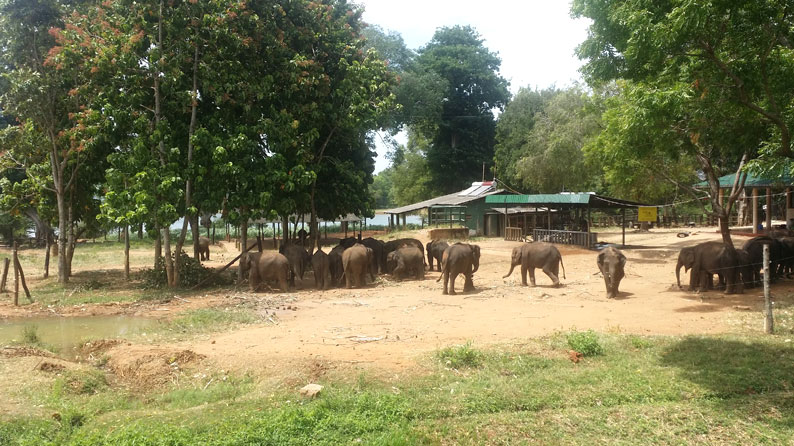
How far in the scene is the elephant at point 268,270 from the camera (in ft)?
57.6

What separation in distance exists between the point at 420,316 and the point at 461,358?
4482mm

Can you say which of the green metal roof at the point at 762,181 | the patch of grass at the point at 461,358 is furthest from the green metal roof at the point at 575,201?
the patch of grass at the point at 461,358

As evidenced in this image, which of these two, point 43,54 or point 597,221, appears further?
point 597,221

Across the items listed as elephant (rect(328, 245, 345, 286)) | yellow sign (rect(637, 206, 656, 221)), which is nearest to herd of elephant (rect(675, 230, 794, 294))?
elephant (rect(328, 245, 345, 286))

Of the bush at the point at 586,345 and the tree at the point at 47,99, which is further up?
the tree at the point at 47,99

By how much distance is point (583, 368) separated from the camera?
833 centimetres

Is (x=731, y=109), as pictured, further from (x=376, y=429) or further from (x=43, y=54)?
(x=43, y=54)

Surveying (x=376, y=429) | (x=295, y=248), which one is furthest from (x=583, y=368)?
(x=295, y=248)

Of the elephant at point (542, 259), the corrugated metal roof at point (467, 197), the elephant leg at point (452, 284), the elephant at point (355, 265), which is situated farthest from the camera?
the corrugated metal roof at point (467, 197)

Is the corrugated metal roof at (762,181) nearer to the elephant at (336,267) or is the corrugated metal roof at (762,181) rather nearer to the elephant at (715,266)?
the elephant at (715,266)

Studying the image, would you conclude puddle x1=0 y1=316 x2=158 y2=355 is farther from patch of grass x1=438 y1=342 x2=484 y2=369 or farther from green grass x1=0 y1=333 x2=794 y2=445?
patch of grass x1=438 y1=342 x2=484 y2=369

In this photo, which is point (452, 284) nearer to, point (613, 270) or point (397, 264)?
point (397, 264)

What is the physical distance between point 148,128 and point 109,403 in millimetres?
12479

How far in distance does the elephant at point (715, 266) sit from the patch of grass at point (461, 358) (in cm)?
888
